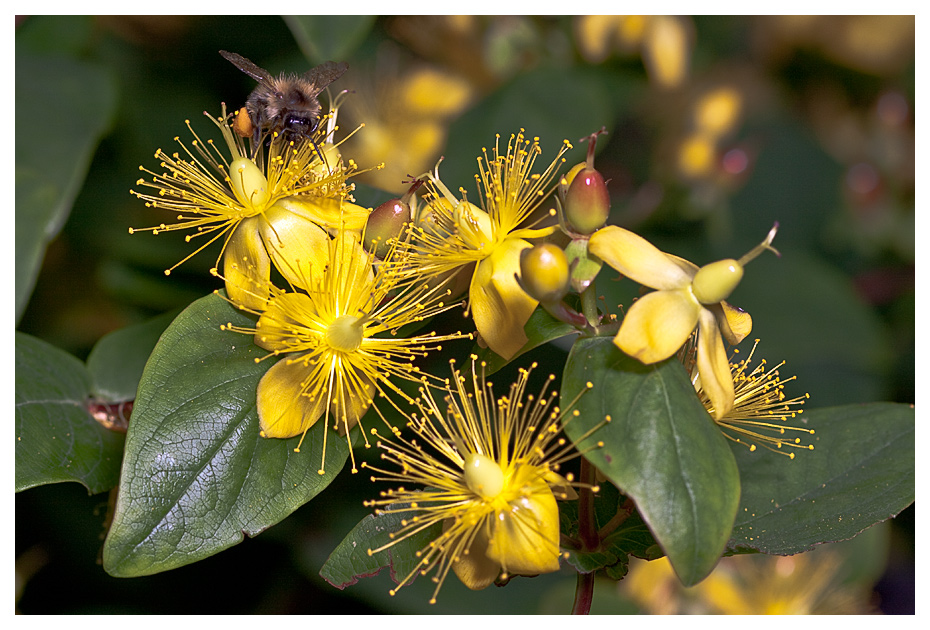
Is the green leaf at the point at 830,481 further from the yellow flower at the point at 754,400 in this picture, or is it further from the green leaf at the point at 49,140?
the green leaf at the point at 49,140

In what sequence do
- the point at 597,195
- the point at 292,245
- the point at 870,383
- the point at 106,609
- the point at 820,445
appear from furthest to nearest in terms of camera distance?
the point at 870,383 < the point at 106,609 < the point at 820,445 < the point at 292,245 < the point at 597,195

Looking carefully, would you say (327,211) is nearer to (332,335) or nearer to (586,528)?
(332,335)

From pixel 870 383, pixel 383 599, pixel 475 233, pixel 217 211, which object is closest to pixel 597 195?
pixel 475 233

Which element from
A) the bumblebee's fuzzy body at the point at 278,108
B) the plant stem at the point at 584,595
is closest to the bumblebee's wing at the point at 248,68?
the bumblebee's fuzzy body at the point at 278,108

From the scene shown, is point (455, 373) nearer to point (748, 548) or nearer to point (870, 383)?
point (748, 548)

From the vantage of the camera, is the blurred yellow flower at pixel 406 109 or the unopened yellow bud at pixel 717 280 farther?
the blurred yellow flower at pixel 406 109

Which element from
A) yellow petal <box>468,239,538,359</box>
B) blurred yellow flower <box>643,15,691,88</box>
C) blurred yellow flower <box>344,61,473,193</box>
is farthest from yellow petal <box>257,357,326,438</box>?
blurred yellow flower <box>643,15,691,88</box>

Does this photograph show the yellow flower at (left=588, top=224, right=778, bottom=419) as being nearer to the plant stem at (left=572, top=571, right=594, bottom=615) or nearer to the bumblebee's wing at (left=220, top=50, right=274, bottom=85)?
the plant stem at (left=572, top=571, right=594, bottom=615)
